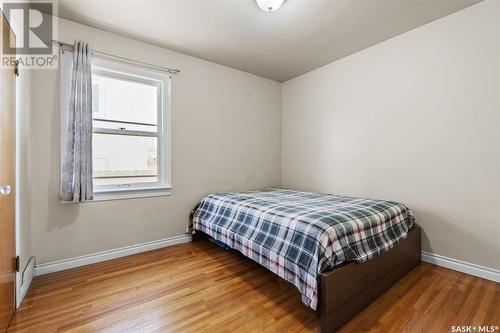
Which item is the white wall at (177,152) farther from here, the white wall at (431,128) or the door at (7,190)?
the white wall at (431,128)

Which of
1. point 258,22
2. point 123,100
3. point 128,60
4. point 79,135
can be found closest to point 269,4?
point 258,22

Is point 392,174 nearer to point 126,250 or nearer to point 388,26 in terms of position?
point 388,26

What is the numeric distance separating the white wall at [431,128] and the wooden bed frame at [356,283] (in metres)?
0.60

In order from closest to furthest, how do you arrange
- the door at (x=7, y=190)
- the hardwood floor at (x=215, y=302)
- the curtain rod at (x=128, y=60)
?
the door at (x=7, y=190) → the hardwood floor at (x=215, y=302) → the curtain rod at (x=128, y=60)

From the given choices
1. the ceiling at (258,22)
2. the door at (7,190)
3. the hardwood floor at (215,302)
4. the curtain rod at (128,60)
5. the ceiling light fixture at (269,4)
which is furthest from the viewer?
the curtain rod at (128,60)

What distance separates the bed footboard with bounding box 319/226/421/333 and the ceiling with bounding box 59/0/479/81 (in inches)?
85.2

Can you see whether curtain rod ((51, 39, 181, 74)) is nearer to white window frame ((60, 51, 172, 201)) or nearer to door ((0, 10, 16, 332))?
white window frame ((60, 51, 172, 201))

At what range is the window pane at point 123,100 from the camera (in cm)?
250

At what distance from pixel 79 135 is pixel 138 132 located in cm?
63

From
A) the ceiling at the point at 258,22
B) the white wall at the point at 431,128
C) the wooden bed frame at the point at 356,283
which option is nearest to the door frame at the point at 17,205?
the ceiling at the point at 258,22

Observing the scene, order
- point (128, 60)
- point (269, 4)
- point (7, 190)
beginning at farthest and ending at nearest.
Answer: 1. point (128, 60)
2. point (269, 4)
3. point (7, 190)

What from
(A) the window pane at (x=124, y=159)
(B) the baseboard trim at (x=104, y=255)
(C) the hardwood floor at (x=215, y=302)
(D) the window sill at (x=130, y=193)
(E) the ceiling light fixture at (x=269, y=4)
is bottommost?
(C) the hardwood floor at (x=215, y=302)

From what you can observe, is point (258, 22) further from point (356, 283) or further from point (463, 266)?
point (463, 266)

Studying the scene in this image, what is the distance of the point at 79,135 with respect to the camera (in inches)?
86.5
